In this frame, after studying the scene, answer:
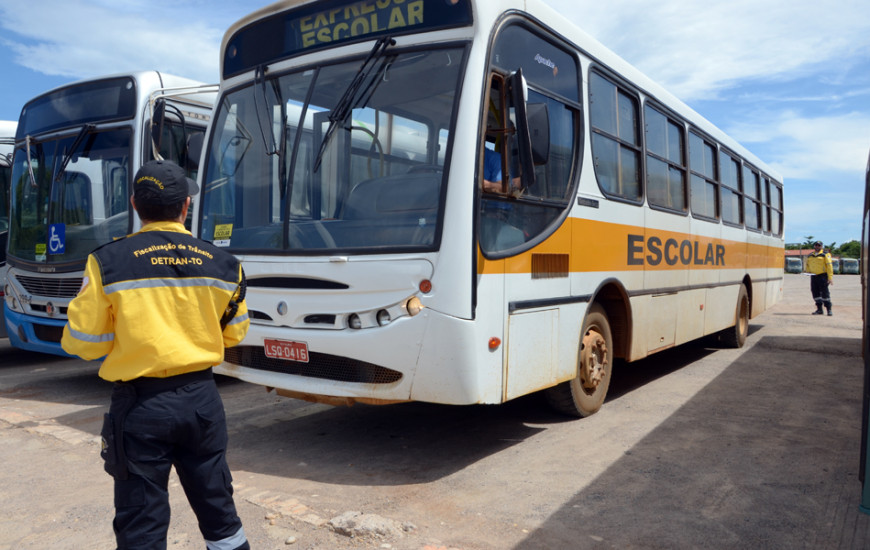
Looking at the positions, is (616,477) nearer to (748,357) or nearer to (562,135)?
(562,135)

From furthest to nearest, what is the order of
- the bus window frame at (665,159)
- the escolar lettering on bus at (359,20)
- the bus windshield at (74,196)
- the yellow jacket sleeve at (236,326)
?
the bus windshield at (74,196)
the bus window frame at (665,159)
the escolar lettering on bus at (359,20)
the yellow jacket sleeve at (236,326)

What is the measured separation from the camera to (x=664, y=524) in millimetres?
3773

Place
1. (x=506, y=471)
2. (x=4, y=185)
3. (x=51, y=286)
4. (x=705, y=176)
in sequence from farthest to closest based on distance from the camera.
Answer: (x=4, y=185) < (x=705, y=176) < (x=51, y=286) < (x=506, y=471)

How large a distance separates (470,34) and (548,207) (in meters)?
1.36

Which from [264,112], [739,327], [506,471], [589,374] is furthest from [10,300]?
[739,327]

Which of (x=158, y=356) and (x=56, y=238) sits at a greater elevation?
(x=56, y=238)

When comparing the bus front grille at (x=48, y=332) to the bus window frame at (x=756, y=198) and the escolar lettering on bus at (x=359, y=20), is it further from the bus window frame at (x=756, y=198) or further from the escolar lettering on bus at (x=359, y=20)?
the bus window frame at (x=756, y=198)

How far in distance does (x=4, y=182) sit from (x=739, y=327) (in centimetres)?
1055

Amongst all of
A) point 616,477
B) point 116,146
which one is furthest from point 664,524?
point 116,146

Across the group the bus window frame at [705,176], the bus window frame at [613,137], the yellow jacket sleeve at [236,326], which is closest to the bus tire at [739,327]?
the bus window frame at [705,176]

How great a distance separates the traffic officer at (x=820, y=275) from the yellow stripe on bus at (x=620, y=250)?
375 inches

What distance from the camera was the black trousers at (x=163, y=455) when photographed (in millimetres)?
2609

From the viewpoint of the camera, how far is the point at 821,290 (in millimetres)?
17484

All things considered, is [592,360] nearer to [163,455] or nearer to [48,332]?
[163,455]
